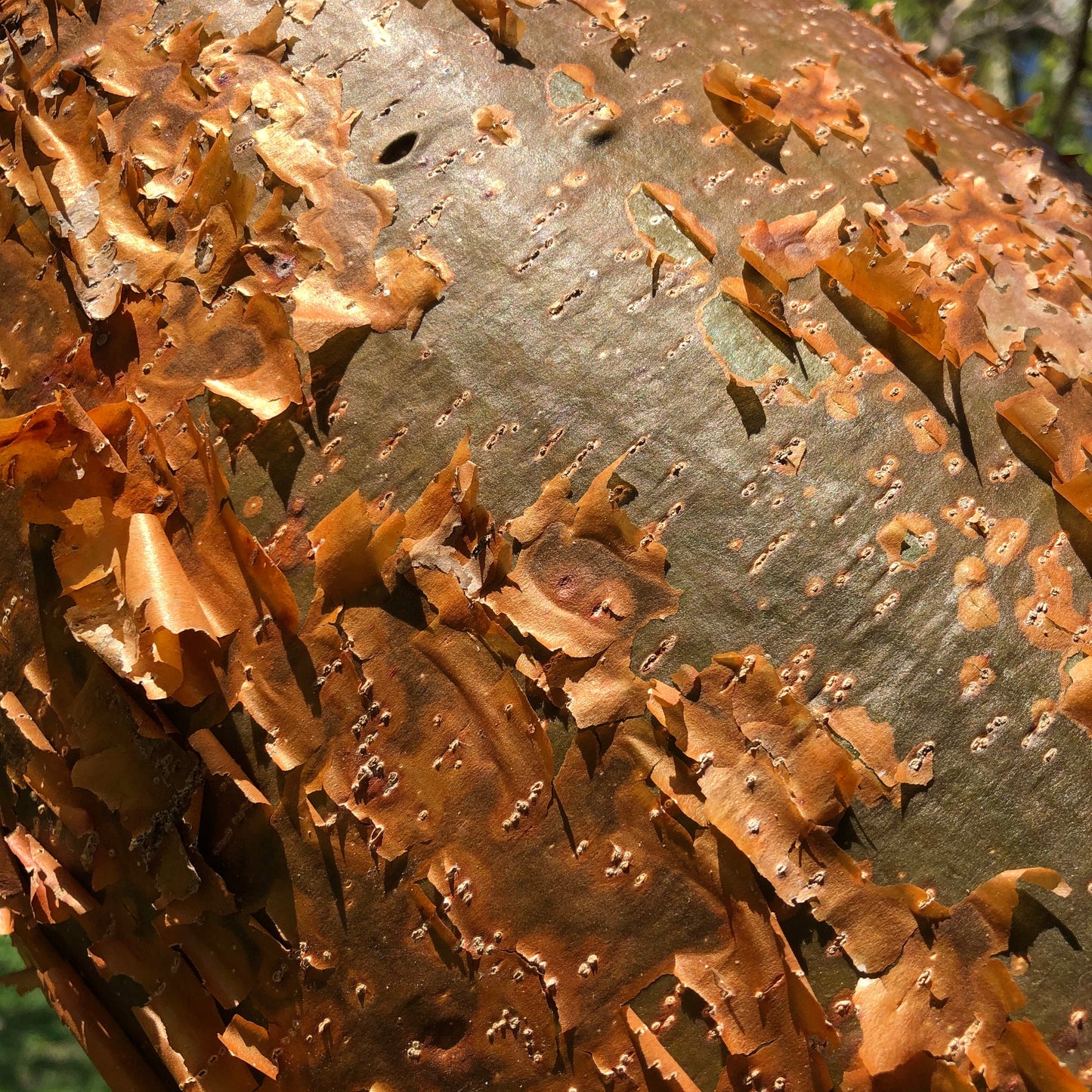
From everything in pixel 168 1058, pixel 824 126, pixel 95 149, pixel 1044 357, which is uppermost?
pixel 95 149

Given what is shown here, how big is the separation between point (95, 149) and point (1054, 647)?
2.69 ft

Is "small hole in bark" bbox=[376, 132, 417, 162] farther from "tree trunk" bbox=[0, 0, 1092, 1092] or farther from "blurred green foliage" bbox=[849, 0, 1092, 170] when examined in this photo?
"blurred green foliage" bbox=[849, 0, 1092, 170]

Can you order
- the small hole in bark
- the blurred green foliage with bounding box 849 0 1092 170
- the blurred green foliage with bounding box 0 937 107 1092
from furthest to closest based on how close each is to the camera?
the blurred green foliage with bounding box 849 0 1092 170 < the blurred green foliage with bounding box 0 937 107 1092 < the small hole in bark

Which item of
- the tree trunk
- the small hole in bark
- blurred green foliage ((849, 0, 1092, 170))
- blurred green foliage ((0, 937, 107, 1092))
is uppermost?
the small hole in bark

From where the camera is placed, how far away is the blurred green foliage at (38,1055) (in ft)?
7.95

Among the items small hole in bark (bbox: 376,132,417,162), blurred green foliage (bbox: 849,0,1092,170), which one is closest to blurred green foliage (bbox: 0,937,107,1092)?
small hole in bark (bbox: 376,132,417,162)

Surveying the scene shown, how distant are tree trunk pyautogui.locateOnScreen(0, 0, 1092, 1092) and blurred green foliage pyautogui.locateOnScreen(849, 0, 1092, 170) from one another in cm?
229

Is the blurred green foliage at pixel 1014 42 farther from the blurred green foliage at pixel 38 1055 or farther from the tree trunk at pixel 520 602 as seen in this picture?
the blurred green foliage at pixel 38 1055

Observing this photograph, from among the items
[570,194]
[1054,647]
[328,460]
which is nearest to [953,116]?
[570,194]

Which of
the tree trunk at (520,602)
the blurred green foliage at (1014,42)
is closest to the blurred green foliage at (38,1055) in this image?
the tree trunk at (520,602)

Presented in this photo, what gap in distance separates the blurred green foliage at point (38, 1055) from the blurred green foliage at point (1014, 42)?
343cm

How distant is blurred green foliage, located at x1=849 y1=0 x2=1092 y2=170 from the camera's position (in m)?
2.96

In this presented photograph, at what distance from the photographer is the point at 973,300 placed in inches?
30.1

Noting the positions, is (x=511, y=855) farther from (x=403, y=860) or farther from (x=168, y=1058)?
(x=168, y=1058)
